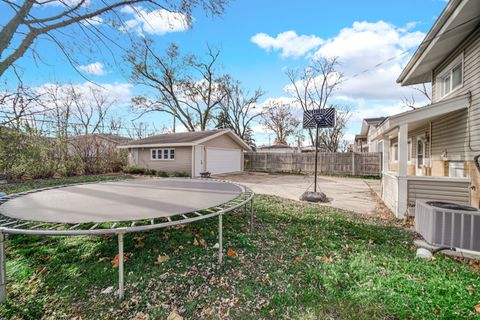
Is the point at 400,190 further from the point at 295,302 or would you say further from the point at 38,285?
the point at 38,285

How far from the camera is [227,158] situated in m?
15.9

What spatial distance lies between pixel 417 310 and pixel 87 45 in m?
7.80

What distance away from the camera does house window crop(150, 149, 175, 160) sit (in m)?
14.2

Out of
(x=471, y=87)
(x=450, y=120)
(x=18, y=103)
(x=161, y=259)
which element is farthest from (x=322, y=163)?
(x=18, y=103)

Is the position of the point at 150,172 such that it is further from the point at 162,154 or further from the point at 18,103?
the point at 18,103

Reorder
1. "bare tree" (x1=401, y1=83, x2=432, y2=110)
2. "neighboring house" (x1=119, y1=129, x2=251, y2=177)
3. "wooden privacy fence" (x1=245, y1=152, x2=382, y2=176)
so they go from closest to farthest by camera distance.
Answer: "neighboring house" (x1=119, y1=129, x2=251, y2=177) → "wooden privacy fence" (x1=245, y1=152, x2=382, y2=176) → "bare tree" (x1=401, y1=83, x2=432, y2=110)

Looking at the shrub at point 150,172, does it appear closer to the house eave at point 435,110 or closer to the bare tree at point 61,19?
the bare tree at point 61,19

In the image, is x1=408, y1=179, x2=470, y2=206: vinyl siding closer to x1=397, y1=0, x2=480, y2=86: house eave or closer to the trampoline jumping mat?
x1=397, y1=0, x2=480, y2=86: house eave

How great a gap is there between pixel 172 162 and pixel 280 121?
64.3 ft

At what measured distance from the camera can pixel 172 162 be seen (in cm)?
1409

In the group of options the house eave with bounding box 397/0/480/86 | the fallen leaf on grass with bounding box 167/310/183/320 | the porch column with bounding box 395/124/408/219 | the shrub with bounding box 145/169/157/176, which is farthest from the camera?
the shrub with bounding box 145/169/157/176

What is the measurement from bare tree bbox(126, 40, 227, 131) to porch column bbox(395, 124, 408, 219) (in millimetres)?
20262

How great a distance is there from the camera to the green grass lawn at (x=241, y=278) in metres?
1.97

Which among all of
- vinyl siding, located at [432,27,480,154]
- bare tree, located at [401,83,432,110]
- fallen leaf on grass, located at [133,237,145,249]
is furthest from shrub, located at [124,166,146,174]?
bare tree, located at [401,83,432,110]
